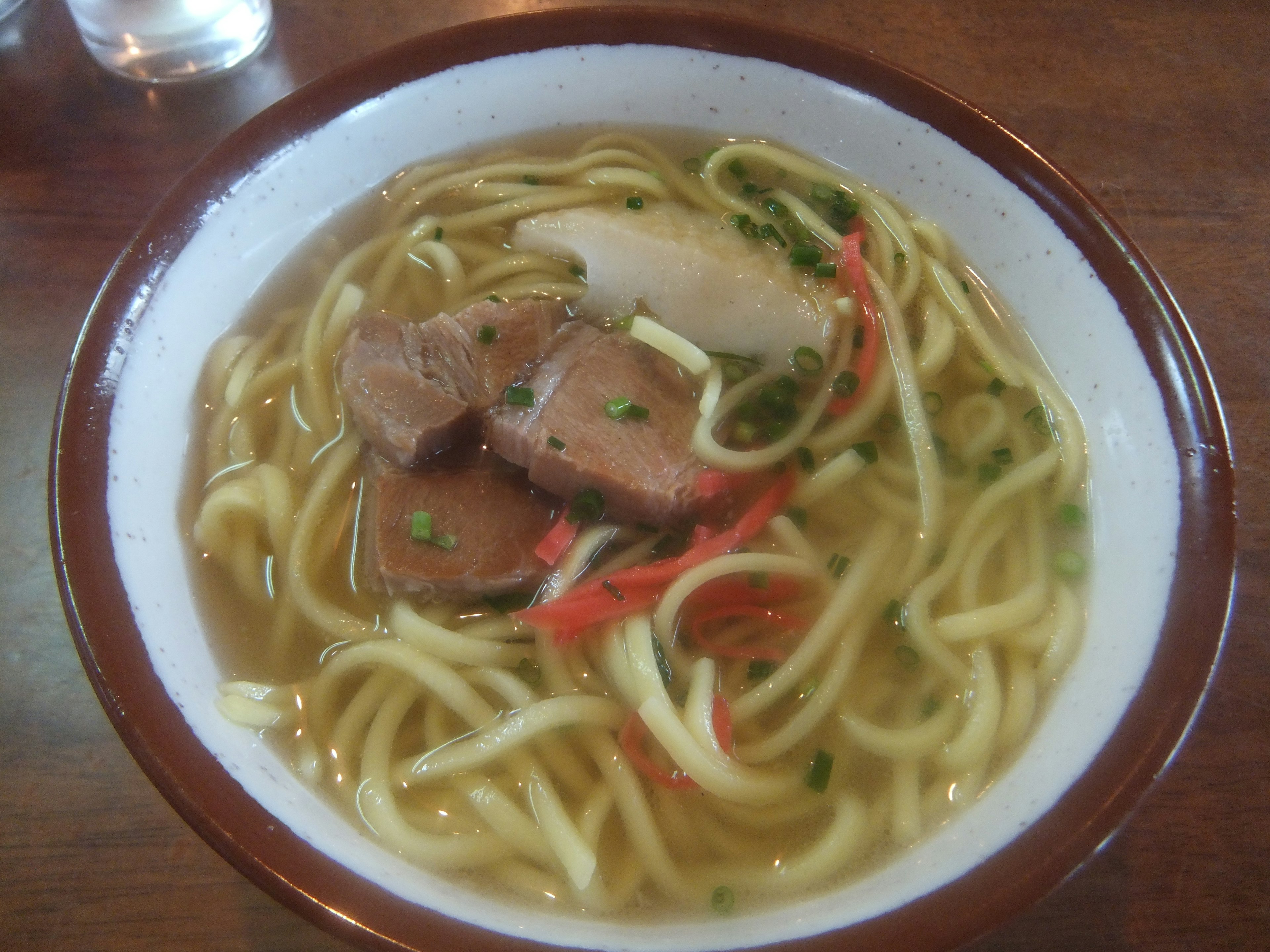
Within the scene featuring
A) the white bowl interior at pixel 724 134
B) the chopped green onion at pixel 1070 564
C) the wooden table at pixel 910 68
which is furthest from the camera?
the chopped green onion at pixel 1070 564

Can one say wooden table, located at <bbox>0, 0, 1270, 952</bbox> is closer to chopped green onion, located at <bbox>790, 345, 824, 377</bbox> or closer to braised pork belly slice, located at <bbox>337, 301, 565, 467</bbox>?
braised pork belly slice, located at <bbox>337, 301, 565, 467</bbox>

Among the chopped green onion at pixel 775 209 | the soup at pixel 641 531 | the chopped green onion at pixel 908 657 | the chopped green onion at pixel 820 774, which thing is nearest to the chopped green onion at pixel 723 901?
the soup at pixel 641 531

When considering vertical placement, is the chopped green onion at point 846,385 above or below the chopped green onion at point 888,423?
above

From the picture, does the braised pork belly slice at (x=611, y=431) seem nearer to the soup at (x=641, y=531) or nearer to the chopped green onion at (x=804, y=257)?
the soup at (x=641, y=531)

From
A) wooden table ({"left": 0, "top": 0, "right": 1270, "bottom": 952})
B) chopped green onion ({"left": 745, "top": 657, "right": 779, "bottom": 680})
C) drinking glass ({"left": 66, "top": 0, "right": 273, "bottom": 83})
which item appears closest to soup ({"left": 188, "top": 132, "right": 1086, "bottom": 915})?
chopped green onion ({"left": 745, "top": 657, "right": 779, "bottom": 680})

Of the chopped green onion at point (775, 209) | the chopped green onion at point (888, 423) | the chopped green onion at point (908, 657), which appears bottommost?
the chopped green onion at point (908, 657)

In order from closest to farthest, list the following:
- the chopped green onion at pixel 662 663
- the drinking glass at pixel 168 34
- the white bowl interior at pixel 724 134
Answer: the white bowl interior at pixel 724 134 < the chopped green onion at pixel 662 663 < the drinking glass at pixel 168 34
